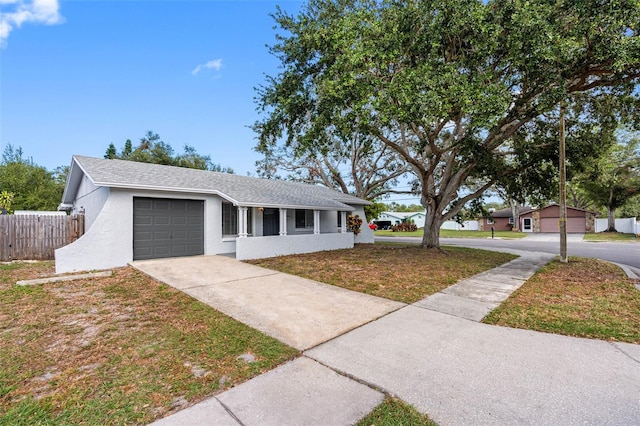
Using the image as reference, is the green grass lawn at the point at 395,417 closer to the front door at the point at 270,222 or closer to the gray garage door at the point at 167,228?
the gray garage door at the point at 167,228

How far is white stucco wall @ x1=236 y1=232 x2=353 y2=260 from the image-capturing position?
1110 centimetres

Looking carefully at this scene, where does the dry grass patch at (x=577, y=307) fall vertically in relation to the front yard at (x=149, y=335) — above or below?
below

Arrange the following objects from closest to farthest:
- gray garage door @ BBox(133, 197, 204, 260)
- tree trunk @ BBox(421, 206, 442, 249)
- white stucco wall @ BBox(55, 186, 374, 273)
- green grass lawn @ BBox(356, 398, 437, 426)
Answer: green grass lawn @ BBox(356, 398, 437, 426)
white stucco wall @ BBox(55, 186, 374, 273)
gray garage door @ BBox(133, 197, 204, 260)
tree trunk @ BBox(421, 206, 442, 249)

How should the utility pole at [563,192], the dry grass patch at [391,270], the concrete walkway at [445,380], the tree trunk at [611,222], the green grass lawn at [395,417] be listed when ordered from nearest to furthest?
the green grass lawn at [395,417]
the concrete walkway at [445,380]
the dry grass patch at [391,270]
the utility pole at [563,192]
the tree trunk at [611,222]

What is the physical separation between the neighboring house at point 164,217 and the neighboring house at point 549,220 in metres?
27.3

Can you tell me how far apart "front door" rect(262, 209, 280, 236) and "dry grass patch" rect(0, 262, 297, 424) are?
27.5 ft

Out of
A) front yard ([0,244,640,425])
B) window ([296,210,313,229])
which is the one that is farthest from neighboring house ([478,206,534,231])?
front yard ([0,244,640,425])

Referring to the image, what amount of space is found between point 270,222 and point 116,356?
36.5 feet

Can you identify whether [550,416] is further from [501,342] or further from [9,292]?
[9,292]

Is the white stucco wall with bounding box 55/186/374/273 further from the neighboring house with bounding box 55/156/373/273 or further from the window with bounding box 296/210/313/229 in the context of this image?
the window with bounding box 296/210/313/229

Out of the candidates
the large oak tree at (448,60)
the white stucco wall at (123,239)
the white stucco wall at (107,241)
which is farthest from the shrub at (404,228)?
the white stucco wall at (107,241)

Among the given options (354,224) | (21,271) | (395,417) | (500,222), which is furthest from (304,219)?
(500,222)

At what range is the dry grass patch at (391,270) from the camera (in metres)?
6.96

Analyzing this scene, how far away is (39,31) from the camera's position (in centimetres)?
1257
